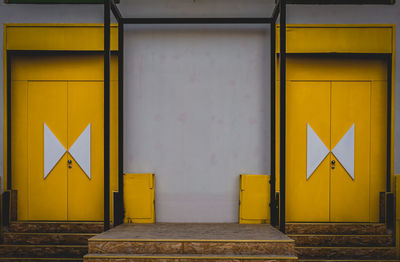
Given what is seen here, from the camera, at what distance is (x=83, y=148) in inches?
200

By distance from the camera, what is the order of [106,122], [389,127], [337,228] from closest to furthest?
[106,122] < [337,228] < [389,127]

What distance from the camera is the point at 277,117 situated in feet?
16.0

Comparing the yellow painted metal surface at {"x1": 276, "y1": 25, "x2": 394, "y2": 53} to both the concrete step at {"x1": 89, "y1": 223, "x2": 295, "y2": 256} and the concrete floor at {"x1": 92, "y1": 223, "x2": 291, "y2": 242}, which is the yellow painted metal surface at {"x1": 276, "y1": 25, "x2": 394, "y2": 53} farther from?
the concrete step at {"x1": 89, "y1": 223, "x2": 295, "y2": 256}

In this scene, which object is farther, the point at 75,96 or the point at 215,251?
the point at 75,96

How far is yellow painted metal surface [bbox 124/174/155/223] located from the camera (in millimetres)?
4887

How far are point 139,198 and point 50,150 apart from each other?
172cm

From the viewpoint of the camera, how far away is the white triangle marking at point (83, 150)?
16.7 ft

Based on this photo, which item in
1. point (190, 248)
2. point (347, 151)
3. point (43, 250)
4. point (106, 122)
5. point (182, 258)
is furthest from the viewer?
point (347, 151)

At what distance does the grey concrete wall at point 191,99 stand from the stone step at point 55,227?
103 cm

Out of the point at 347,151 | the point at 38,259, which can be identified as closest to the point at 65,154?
the point at 38,259

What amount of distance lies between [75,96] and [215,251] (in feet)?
11.1

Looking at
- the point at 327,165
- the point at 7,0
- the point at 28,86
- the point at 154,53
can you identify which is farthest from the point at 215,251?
the point at 7,0

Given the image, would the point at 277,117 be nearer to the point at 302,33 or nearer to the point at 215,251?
the point at 302,33

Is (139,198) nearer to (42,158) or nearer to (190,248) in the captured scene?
(190,248)
